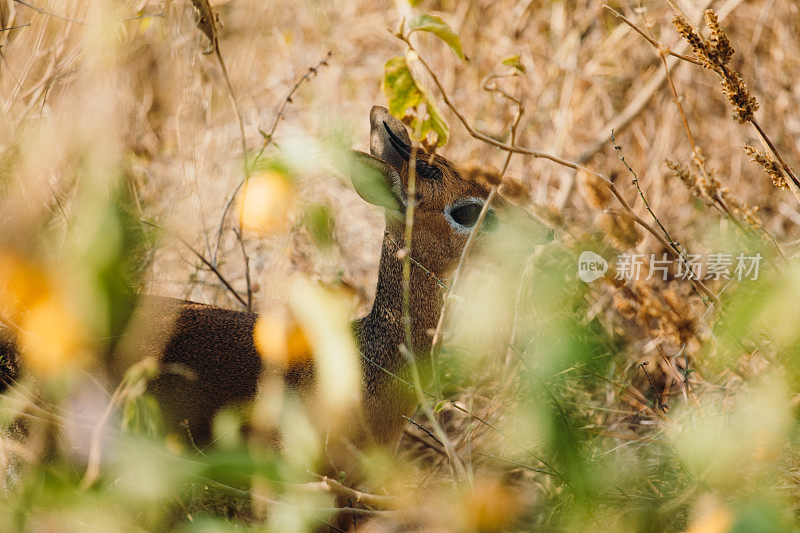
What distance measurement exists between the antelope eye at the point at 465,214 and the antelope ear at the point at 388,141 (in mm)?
246

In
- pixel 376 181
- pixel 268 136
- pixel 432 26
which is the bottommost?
pixel 376 181

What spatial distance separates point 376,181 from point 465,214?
0.61 metres

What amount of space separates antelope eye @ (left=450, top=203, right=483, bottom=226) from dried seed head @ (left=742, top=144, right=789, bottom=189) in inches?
35.8

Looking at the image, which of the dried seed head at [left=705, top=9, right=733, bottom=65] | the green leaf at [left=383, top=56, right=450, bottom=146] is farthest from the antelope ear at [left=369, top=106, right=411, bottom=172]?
the dried seed head at [left=705, top=9, right=733, bottom=65]

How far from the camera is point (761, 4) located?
412 cm

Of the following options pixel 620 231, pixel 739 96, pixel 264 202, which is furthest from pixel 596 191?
pixel 264 202

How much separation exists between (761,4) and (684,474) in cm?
350

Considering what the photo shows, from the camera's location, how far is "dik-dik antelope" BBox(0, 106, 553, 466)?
2.22 m

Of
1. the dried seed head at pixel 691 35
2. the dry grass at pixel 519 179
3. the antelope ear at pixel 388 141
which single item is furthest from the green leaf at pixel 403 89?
the antelope ear at pixel 388 141

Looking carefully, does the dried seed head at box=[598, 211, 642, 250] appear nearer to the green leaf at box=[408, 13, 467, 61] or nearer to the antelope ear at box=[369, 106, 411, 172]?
the antelope ear at box=[369, 106, 411, 172]

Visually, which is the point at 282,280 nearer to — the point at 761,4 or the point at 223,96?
the point at 223,96

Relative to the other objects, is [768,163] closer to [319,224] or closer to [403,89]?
[403,89]

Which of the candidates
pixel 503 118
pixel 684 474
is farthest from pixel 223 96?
pixel 684 474

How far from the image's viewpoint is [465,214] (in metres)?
2.38
